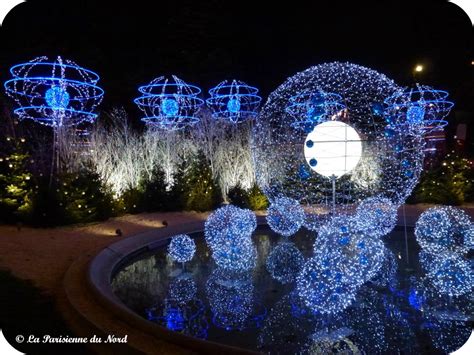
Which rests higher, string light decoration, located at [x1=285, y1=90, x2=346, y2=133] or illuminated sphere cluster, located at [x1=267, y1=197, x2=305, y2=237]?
string light decoration, located at [x1=285, y1=90, x2=346, y2=133]

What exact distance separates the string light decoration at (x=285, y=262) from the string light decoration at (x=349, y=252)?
1.12m

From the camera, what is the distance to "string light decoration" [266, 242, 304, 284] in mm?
6262

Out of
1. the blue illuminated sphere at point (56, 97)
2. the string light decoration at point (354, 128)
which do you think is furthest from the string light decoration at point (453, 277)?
the blue illuminated sphere at point (56, 97)

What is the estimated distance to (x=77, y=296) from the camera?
16.2 feet

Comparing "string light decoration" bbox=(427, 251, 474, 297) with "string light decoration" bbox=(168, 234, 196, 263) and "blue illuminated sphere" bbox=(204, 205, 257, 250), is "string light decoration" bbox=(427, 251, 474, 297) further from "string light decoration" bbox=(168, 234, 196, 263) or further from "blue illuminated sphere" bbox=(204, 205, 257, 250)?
"string light decoration" bbox=(168, 234, 196, 263)

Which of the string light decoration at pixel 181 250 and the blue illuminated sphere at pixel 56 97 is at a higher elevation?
the blue illuminated sphere at pixel 56 97

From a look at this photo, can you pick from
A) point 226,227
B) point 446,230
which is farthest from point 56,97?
point 446,230

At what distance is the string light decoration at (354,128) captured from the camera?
21.2ft

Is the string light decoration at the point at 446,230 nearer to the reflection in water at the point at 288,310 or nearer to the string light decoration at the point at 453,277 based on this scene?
the reflection in water at the point at 288,310

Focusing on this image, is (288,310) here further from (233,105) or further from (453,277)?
(233,105)

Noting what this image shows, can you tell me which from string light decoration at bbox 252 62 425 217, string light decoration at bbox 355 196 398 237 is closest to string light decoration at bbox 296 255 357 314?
string light decoration at bbox 252 62 425 217

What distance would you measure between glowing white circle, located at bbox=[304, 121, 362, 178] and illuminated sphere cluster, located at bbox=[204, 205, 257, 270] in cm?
160

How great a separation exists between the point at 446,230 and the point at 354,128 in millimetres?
2206

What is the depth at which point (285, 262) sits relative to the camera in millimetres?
7023
